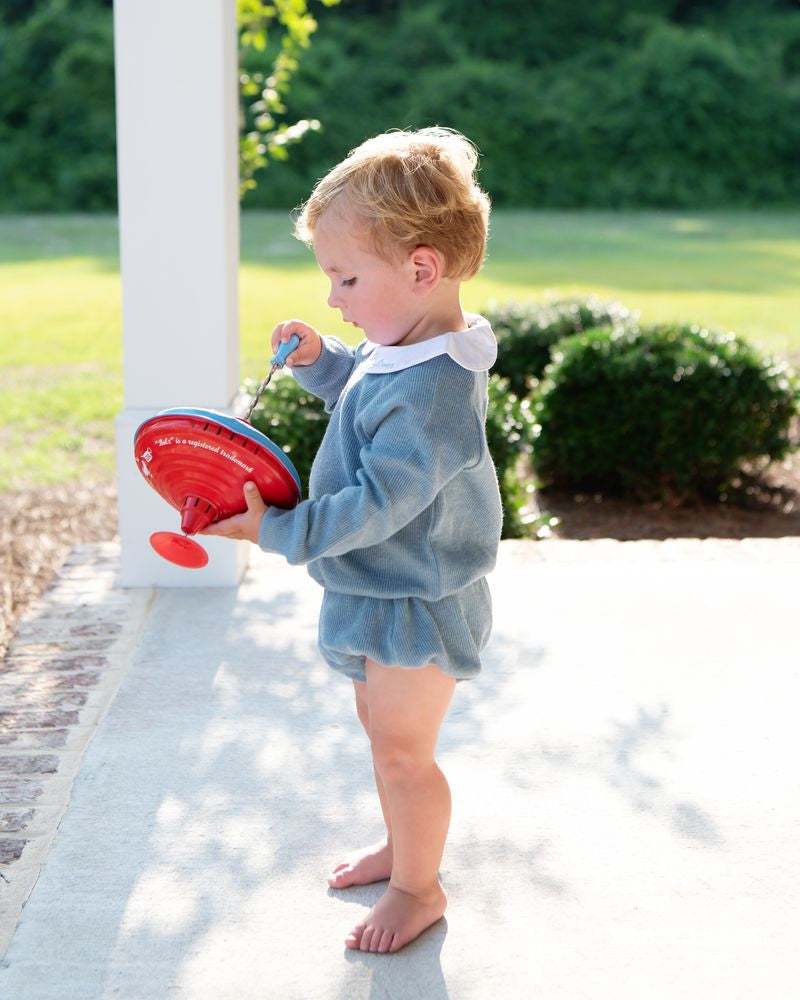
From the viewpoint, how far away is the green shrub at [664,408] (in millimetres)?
5801

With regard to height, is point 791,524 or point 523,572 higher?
point 523,572

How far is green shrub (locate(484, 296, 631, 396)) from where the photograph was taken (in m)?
7.45

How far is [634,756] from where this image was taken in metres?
2.94

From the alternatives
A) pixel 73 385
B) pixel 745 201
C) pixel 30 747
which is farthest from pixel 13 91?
pixel 30 747

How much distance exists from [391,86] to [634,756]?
25.4m

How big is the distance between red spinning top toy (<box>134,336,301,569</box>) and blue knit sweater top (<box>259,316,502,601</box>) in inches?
2.2

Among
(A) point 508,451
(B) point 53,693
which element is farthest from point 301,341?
(A) point 508,451

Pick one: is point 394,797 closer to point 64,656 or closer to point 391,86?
point 64,656

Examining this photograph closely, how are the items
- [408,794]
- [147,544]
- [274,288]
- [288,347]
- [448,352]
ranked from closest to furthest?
[448,352]
[408,794]
[288,347]
[147,544]
[274,288]

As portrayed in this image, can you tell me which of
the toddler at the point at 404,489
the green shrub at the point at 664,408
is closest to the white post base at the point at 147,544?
the toddler at the point at 404,489

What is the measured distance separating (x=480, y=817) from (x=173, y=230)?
208 centimetres

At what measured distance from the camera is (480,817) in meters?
2.65

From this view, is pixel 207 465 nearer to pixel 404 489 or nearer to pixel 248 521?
pixel 248 521

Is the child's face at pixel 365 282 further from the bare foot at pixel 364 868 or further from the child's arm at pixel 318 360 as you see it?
the bare foot at pixel 364 868
